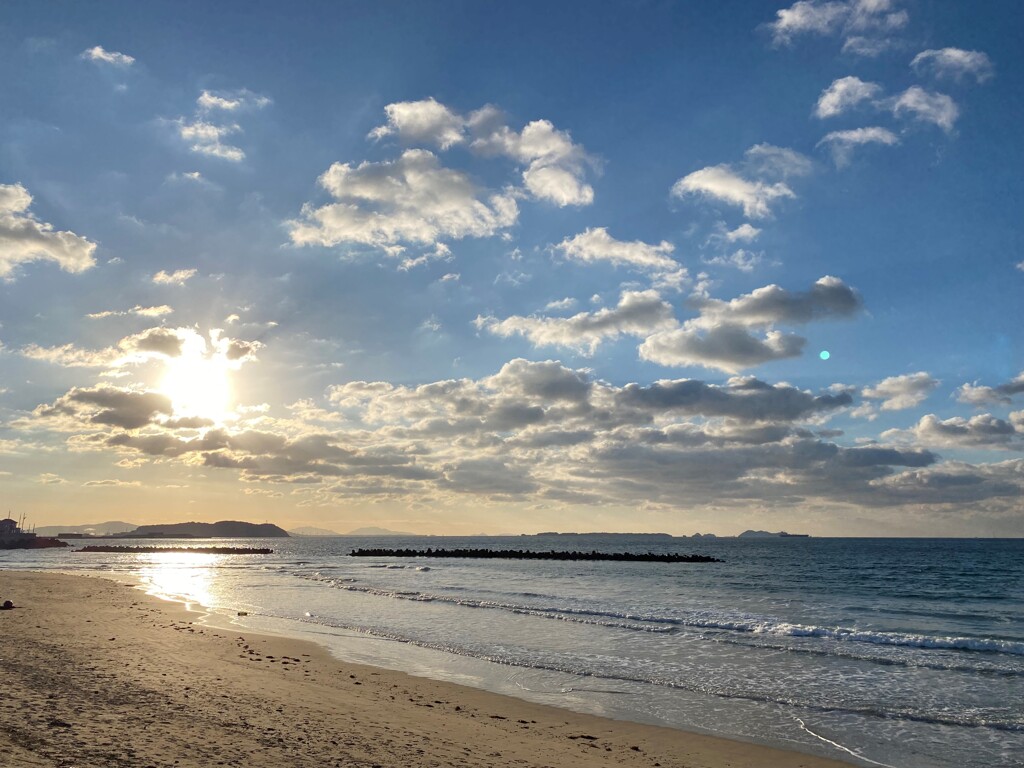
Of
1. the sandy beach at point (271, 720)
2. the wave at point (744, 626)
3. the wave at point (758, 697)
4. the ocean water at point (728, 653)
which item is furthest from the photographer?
the wave at point (744, 626)

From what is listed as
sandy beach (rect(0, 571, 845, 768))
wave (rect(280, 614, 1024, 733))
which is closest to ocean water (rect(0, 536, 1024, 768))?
wave (rect(280, 614, 1024, 733))

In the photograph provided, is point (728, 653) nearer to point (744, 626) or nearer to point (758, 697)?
point (758, 697)

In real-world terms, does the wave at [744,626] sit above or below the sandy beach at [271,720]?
below

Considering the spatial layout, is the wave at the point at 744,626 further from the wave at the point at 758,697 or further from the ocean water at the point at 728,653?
the wave at the point at 758,697

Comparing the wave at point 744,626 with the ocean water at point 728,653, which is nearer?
the ocean water at point 728,653

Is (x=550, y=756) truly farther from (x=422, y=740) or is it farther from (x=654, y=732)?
(x=654, y=732)

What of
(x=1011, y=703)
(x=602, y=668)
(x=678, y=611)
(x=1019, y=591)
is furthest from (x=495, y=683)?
(x=1019, y=591)

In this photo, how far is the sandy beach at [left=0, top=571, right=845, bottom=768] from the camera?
9.76m

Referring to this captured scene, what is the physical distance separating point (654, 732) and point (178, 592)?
42507 millimetres

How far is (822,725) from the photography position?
48.5 ft

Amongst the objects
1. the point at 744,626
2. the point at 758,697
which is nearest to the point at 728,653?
the point at 758,697

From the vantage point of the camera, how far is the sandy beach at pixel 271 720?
32.0 feet

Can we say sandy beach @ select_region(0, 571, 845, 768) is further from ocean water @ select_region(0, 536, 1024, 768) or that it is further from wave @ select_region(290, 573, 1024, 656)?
wave @ select_region(290, 573, 1024, 656)

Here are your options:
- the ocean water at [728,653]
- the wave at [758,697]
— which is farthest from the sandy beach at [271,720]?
the wave at [758,697]
